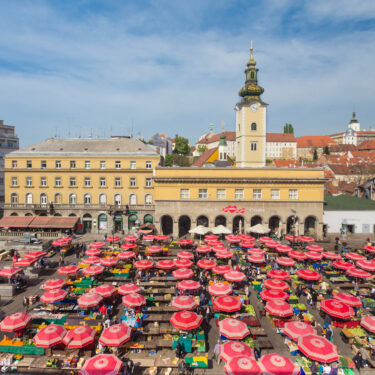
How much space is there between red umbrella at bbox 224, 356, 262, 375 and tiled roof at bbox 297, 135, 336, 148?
173645 millimetres

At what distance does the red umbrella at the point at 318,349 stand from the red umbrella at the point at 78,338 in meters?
11.2

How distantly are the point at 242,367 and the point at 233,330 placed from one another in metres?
3.38

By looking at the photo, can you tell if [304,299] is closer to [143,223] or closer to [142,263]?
[142,263]

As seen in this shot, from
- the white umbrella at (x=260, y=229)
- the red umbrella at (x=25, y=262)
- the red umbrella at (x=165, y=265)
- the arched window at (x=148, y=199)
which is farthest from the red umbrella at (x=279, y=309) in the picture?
the arched window at (x=148, y=199)

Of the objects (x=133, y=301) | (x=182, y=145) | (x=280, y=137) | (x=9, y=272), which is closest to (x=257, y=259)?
(x=133, y=301)

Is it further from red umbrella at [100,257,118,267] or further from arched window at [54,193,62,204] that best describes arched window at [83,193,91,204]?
red umbrella at [100,257,118,267]

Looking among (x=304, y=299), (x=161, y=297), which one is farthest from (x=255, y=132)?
Result: (x=161, y=297)

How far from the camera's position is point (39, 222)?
46.1m

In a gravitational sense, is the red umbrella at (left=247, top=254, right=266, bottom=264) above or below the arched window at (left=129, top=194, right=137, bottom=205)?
below

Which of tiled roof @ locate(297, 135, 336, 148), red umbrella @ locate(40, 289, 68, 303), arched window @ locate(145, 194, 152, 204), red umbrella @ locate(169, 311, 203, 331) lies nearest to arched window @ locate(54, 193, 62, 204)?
arched window @ locate(145, 194, 152, 204)

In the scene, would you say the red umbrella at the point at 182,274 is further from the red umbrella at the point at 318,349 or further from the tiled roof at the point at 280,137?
the tiled roof at the point at 280,137

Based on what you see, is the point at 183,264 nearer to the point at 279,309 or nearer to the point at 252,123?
the point at 279,309

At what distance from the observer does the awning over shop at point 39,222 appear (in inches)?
1786

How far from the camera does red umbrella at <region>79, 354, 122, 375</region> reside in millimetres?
12516
